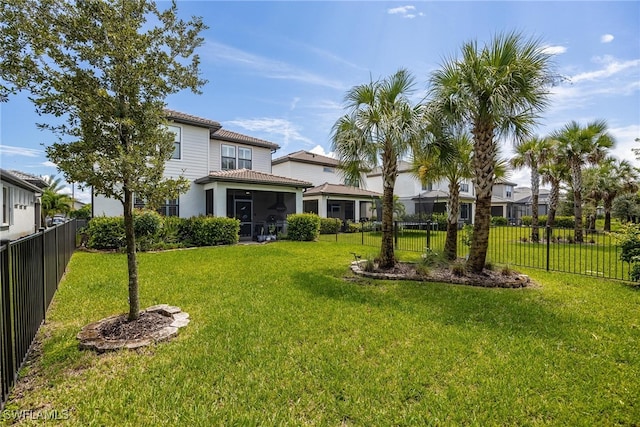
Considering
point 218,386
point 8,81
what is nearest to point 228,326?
point 218,386

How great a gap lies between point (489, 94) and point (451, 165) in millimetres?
2665

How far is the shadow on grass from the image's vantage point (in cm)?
486

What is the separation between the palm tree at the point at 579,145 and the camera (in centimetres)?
1606

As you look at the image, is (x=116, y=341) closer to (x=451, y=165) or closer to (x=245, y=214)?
(x=451, y=165)

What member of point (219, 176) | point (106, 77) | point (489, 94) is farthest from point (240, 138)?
point (106, 77)

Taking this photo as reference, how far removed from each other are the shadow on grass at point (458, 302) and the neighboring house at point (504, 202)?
38.2 metres

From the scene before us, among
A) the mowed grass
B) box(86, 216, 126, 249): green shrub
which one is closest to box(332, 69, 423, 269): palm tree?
the mowed grass

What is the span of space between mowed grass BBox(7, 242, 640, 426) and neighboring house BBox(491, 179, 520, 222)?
3785 cm

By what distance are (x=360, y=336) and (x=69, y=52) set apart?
555cm

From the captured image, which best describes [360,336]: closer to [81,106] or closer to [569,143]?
[81,106]

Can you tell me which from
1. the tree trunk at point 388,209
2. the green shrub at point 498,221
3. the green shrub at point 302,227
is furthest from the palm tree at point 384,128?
the green shrub at point 498,221

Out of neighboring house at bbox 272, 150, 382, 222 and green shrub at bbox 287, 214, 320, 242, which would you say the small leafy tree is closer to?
green shrub at bbox 287, 214, 320, 242

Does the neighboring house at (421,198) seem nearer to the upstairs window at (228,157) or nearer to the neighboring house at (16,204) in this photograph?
the upstairs window at (228,157)

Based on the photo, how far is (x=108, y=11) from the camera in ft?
12.9
